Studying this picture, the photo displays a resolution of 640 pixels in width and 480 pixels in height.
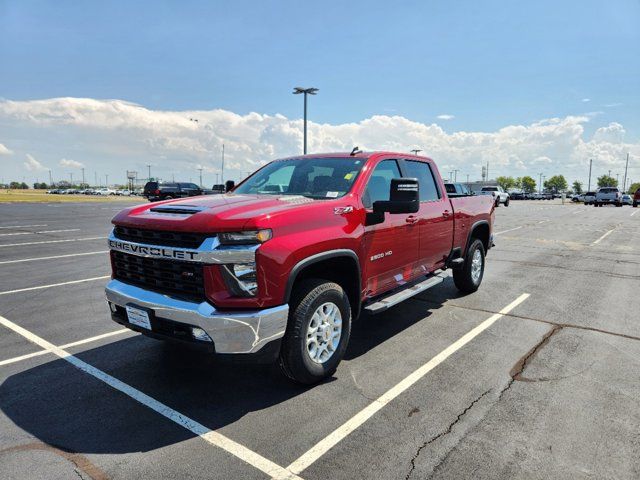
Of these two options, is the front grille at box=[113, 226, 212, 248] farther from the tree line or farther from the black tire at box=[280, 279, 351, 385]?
the tree line

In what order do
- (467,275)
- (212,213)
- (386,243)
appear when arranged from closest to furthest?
1. (212,213)
2. (386,243)
3. (467,275)

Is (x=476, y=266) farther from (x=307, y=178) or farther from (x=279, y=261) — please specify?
(x=279, y=261)

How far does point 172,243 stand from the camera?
3318mm

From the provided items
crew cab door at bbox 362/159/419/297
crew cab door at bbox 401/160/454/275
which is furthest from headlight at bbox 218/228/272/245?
crew cab door at bbox 401/160/454/275

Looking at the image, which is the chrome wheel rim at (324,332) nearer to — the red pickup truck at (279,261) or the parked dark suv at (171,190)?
the red pickup truck at (279,261)

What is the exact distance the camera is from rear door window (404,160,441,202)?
5312 millimetres

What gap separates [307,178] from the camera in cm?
463

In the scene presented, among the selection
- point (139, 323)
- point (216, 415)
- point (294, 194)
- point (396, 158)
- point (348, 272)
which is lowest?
point (216, 415)

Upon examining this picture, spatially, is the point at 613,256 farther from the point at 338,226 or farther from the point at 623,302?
the point at 338,226

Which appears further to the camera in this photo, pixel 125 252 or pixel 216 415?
pixel 125 252

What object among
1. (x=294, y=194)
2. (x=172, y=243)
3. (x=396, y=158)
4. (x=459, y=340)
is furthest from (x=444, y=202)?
(x=172, y=243)

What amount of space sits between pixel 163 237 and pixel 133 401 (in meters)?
1.30

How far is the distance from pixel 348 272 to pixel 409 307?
92.5 inches

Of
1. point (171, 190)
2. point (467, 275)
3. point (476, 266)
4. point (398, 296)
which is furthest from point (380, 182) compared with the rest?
point (171, 190)
